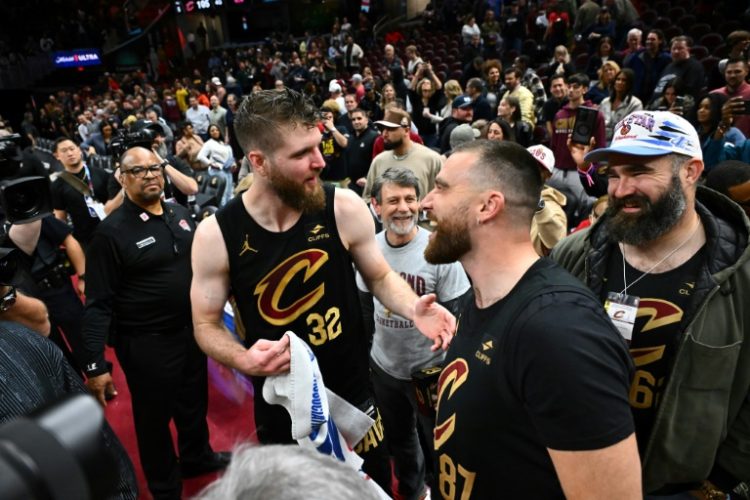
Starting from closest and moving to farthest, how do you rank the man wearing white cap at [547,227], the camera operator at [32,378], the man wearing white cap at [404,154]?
1. the camera operator at [32,378]
2. the man wearing white cap at [547,227]
3. the man wearing white cap at [404,154]

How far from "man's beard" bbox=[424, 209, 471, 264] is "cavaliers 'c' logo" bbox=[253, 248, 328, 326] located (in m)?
0.59

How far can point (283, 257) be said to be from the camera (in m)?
2.01

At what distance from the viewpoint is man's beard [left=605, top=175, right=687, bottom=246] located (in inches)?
69.7

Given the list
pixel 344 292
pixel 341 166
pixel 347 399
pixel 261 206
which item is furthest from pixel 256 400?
pixel 341 166

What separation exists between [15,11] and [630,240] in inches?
1300

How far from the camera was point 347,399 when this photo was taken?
221 centimetres

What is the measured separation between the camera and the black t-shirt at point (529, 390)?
1.12 metres

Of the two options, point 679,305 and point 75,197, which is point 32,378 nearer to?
point 679,305

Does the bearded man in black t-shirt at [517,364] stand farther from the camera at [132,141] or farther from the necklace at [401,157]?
the necklace at [401,157]

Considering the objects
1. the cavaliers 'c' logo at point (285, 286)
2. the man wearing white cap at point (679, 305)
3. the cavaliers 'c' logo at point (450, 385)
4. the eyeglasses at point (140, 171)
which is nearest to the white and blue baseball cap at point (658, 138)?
the man wearing white cap at point (679, 305)

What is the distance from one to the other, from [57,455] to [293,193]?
1.56m

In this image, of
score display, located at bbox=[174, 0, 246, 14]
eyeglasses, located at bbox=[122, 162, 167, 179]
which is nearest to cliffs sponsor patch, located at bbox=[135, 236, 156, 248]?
eyeglasses, located at bbox=[122, 162, 167, 179]

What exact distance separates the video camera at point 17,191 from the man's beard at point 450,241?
1.55 metres

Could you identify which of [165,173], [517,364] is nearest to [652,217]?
[517,364]
